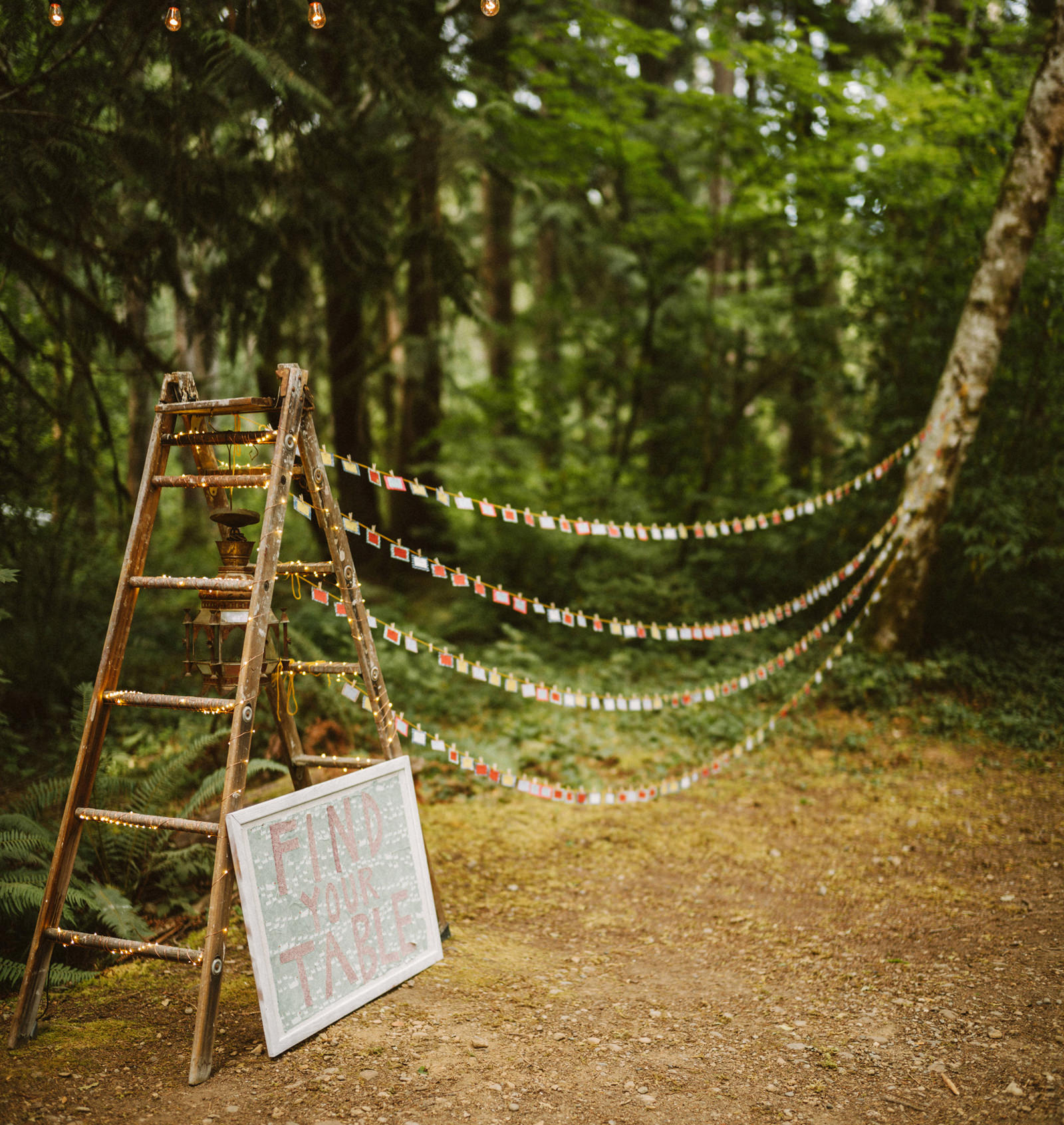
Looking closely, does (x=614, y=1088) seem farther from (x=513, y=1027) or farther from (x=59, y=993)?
(x=59, y=993)

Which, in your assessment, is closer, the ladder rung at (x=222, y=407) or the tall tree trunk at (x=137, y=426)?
the ladder rung at (x=222, y=407)

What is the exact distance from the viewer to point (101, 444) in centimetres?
601

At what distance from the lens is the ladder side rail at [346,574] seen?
2992 mm

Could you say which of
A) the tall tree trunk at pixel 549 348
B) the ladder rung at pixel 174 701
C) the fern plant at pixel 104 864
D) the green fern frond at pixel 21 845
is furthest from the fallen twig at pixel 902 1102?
the tall tree trunk at pixel 549 348

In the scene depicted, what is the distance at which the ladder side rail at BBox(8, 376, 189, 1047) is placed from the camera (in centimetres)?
270

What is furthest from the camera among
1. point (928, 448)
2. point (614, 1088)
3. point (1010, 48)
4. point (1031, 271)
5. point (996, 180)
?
point (1010, 48)

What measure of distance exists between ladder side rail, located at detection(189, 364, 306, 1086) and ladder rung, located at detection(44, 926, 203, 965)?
0.06 metres

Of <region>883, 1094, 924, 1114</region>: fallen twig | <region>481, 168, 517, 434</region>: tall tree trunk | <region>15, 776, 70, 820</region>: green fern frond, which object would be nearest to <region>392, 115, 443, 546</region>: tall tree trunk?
<region>481, 168, 517, 434</region>: tall tree trunk

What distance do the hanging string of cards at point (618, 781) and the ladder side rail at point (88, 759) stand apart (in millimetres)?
902

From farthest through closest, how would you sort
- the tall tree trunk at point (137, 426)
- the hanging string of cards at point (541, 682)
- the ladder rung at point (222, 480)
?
the tall tree trunk at point (137, 426) < the hanging string of cards at point (541, 682) < the ladder rung at point (222, 480)

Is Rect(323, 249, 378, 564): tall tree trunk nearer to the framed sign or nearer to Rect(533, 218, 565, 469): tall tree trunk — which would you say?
Rect(533, 218, 565, 469): tall tree trunk

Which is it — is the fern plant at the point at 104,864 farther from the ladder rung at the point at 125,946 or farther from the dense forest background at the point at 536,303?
the dense forest background at the point at 536,303

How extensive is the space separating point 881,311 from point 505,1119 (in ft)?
28.0

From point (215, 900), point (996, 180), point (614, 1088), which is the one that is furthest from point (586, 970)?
point (996, 180)
